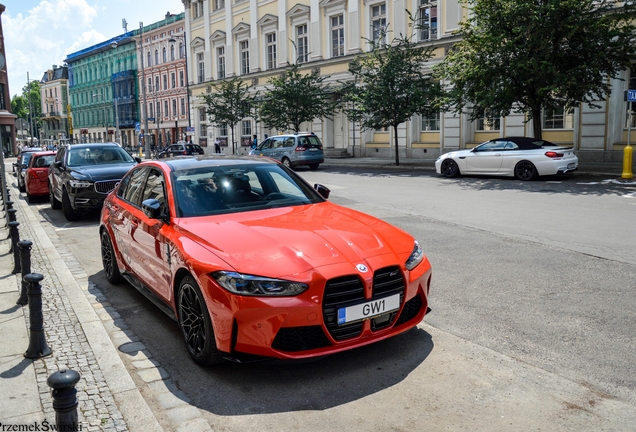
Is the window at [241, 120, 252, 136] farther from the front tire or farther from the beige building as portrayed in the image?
the front tire

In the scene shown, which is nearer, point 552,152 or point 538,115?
point 552,152

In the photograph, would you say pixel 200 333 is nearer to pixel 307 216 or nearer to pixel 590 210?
pixel 307 216

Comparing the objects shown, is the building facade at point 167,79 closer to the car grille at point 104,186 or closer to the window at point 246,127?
the window at point 246,127

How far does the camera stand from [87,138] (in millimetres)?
95438

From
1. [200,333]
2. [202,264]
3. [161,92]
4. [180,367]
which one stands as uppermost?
[161,92]

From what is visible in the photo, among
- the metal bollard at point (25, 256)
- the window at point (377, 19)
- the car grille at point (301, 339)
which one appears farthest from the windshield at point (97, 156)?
the window at point (377, 19)

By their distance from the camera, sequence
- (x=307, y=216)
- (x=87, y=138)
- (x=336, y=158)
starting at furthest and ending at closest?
(x=87, y=138)
(x=336, y=158)
(x=307, y=216)

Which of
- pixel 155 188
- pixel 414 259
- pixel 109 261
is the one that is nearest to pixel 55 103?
pixel 109 261

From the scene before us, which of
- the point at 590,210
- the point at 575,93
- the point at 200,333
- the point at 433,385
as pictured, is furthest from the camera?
the point at 575,93

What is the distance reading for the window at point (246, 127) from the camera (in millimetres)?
49750

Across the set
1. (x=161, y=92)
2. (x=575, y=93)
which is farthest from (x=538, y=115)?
(x=161, y=92)

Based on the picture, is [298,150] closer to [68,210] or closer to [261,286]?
[68,210]

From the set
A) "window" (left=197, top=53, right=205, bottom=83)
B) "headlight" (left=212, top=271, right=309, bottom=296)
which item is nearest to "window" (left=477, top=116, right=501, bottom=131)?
"headlight" (left=212, top=271, right=309, bottom=296)

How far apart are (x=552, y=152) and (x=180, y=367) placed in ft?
54.4
